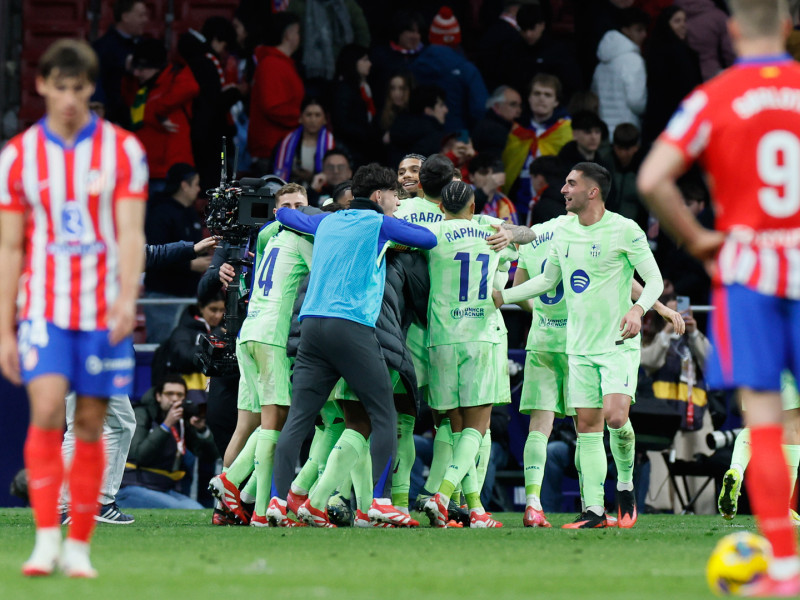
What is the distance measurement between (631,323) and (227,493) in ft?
10.3

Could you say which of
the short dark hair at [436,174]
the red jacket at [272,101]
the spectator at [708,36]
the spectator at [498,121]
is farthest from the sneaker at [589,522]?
the spectator at [708,36]

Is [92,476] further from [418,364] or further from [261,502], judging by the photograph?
[418,364]

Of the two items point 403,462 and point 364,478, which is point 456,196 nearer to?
point 403,462

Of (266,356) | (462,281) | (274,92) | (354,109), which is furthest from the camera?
(354,109)

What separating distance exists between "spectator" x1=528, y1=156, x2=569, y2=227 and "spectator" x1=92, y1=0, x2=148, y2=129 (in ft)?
15.2

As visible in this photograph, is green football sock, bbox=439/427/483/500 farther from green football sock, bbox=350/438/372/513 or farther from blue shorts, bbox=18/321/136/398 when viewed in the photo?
blue shorts, bbox=18/321/136/398

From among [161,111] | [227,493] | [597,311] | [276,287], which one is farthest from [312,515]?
[161,111]

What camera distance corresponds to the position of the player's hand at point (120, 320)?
6004 mm

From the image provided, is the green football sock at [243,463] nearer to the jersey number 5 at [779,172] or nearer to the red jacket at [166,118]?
the jersey number 5 at [779,172]

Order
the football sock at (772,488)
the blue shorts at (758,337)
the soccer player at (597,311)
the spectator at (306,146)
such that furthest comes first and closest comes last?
the spectator at (306,146) < the soccer player at (597,311) < the blue shorts at (758,337) < the football sock at (772,488)

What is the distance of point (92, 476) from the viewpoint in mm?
6168

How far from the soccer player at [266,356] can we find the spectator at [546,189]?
4529mm

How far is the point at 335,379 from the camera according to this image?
31.2 ft

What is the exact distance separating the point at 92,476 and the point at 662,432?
835 cm
